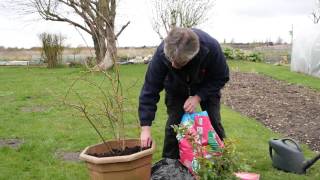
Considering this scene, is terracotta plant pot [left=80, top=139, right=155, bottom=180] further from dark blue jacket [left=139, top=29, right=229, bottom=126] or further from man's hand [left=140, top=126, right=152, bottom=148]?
dark blue jacket [left=139, top=29, right=229, bottom=126]

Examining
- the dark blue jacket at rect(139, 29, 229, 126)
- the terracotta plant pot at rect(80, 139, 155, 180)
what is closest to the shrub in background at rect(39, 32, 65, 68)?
the dark blue jacket at rect(139, 29, 229, 126)

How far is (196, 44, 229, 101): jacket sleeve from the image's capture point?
11.3ft

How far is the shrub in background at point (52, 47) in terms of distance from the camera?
945 inches

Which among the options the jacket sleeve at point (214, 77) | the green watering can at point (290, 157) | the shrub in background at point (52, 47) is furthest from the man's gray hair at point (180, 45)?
the shrub in background at point (52, 47)

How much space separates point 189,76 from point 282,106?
224 inches

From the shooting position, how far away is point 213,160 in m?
3.17

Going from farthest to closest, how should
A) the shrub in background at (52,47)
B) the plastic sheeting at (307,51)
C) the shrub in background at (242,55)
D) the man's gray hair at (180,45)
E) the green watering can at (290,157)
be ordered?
the shrub in background at (242,55), the shrub in background at (52,47), the plastic sheeting at (307,51), the green watering can at (290,157), the man's gray hair at (180,45)

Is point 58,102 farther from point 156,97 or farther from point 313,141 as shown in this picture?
point 156,97

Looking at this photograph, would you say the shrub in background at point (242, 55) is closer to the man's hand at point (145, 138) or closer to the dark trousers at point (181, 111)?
the dark trousers at point (181, 111)

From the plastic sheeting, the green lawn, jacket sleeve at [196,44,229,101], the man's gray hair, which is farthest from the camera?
the plastic sheeting

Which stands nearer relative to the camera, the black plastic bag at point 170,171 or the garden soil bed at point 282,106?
the black plastic bag at point 170,171

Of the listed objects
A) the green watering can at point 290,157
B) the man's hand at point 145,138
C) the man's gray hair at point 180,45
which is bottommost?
the green watering can at point 290,157

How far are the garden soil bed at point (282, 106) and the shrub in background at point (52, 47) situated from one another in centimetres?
1318

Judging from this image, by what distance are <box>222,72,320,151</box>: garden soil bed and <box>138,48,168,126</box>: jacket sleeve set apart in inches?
108
